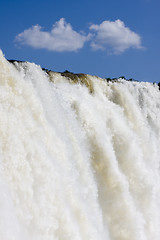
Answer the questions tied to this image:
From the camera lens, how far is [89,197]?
9.52 m

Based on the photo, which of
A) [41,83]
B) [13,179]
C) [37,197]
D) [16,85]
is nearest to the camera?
[13,179]

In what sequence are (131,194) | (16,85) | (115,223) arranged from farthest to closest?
(131,194) → (115,223) → (16,85)

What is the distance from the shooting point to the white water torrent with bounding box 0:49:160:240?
7.29 m

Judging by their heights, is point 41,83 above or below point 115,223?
above

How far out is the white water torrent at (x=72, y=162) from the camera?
7.29 meters

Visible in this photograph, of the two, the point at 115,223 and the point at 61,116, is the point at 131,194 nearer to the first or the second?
the point at 115,223

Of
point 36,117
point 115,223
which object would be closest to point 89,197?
point 115,223

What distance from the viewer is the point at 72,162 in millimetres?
9148

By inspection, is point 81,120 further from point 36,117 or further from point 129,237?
point 129,237

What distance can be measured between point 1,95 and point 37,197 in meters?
1.75

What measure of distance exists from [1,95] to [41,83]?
179 centimetres

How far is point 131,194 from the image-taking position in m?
11.9

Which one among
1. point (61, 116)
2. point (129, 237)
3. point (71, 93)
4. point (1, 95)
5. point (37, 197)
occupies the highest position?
point (71, 93)

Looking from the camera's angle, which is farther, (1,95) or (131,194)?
(131,194)
